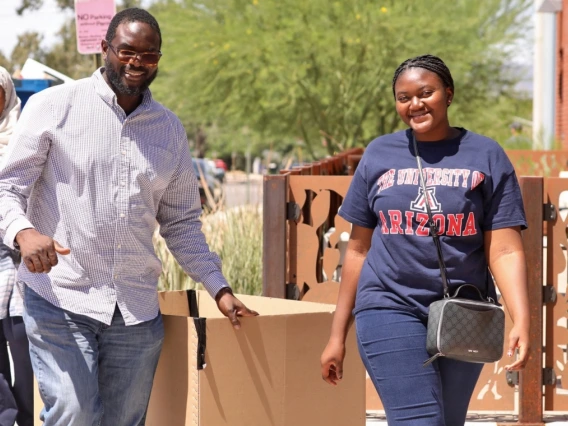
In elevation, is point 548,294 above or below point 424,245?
below

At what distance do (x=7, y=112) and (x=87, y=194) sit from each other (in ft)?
6.17

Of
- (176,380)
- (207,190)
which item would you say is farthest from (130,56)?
(207,190)

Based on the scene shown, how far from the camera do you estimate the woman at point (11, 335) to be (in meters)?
4.79

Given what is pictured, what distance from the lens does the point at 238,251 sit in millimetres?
8016

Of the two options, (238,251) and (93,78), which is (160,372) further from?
(238,251)

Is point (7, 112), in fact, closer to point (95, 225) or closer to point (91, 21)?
point (95, 225)

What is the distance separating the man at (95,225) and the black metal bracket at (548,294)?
2.88m

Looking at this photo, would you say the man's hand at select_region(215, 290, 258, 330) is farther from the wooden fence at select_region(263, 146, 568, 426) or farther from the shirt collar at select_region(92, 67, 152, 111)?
the wooden fence at select_region(263, 146, 568, 426)

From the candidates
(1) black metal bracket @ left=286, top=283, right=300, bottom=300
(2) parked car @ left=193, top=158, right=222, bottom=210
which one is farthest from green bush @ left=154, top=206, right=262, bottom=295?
(1) black metal bracket @ left=286, top=283, right=300, bottom=300

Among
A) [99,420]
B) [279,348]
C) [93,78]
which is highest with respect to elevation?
[93,78]

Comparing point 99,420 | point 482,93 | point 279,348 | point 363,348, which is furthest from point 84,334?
point 482,93

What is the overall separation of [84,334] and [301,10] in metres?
17.0

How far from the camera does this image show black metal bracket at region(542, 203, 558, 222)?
5.74 meters

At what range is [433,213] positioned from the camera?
3332 mm
